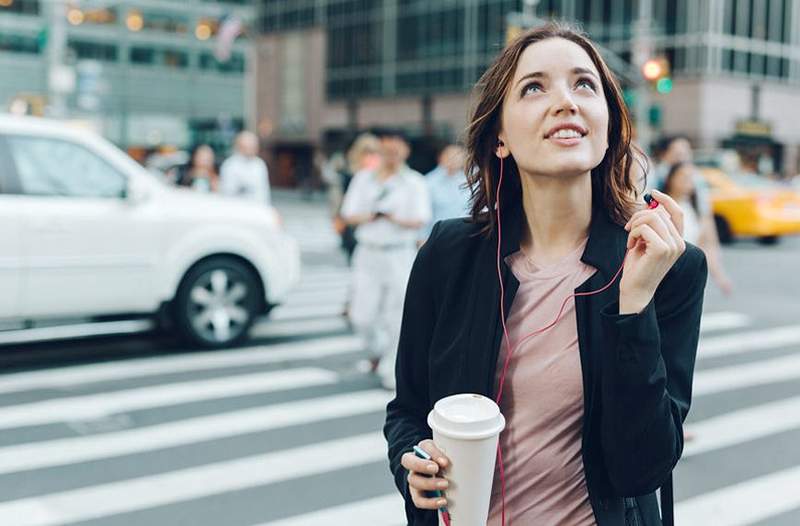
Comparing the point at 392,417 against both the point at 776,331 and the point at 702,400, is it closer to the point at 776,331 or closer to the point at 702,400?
the point at 702,400

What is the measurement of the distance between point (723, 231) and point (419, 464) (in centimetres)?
1942

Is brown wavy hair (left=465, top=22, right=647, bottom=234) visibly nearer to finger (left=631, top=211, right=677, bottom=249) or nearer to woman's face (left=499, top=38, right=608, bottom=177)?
woman's face (left=499, top=38, right=608, bottom=177)

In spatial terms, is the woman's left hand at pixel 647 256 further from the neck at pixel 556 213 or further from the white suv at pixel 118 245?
the white suv at pixel 118 245

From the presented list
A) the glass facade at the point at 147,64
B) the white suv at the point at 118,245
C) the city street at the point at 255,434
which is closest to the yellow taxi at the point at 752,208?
the city street at the point at 255,434

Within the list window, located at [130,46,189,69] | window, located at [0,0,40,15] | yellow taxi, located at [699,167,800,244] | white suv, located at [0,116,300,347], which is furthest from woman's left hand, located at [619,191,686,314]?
window, located at [130,46,189,69]

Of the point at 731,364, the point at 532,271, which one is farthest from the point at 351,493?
the point at 731,364

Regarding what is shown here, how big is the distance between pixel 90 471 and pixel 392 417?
374 cm

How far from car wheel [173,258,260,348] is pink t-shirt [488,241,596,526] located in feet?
22.4

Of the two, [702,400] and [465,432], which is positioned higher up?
[465,432]

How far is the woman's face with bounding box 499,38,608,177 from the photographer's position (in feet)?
5.93

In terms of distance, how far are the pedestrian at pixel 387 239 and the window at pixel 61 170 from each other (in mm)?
2086

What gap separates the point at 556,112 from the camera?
1803mm

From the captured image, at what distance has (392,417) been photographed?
206 centimetres

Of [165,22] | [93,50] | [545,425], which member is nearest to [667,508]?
[545,425]
